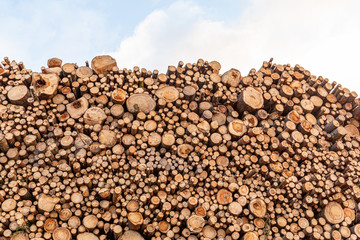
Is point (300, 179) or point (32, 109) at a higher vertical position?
point (300, 179)

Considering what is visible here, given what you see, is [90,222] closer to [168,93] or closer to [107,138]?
[107,138]

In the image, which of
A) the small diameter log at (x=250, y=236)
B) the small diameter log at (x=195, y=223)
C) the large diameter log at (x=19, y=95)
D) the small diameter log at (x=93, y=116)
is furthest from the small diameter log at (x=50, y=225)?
the small diameter log at (x=250, y=236)

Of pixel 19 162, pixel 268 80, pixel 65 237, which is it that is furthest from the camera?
pixel 268 80

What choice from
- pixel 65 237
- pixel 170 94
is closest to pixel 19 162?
pixel 65 237

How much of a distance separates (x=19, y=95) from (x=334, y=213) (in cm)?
584

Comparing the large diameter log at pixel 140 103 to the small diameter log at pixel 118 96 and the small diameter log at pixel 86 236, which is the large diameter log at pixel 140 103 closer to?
the small diameter log at pixel 118 96

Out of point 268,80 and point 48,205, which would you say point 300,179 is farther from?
point 48,205

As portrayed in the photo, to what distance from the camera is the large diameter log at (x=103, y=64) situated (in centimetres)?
637

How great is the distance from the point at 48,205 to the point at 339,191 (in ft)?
15.8

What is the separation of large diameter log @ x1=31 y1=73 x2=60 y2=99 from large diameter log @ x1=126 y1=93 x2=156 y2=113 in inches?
54.7

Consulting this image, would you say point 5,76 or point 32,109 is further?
point 5,76

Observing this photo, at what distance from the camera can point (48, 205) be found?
487cm

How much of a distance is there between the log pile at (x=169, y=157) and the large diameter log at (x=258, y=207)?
16mm

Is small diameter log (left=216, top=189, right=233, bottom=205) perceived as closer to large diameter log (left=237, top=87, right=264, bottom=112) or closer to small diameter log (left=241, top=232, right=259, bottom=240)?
small diameter log (left=241, top=232, right=259, bottom=240)
